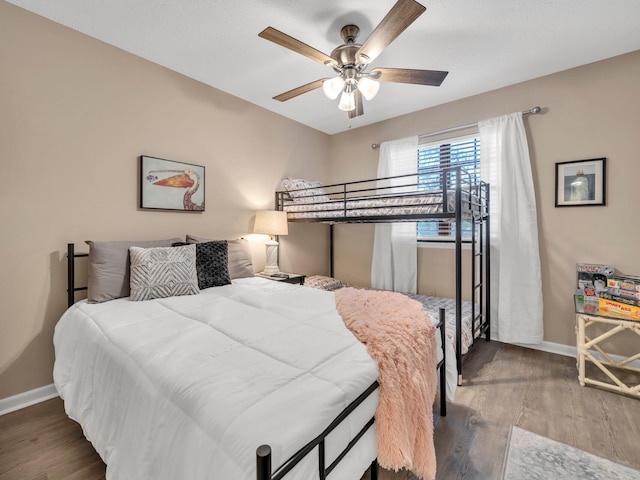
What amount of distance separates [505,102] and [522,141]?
477 millimetres

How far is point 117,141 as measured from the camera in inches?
92.0

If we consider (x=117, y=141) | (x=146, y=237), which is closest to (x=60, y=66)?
(x=117, y=141)

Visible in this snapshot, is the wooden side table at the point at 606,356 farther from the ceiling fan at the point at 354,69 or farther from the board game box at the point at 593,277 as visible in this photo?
the ceiling fan at the point at 354,69

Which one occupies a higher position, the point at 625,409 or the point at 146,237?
the point at 146,237

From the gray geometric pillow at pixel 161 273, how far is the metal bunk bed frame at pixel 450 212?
1533 millimetres

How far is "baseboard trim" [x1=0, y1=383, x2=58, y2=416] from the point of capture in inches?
74.5

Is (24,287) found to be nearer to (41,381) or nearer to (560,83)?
(41,381)

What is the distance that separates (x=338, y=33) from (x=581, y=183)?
2.48m

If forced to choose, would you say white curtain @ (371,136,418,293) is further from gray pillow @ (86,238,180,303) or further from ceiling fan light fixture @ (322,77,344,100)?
gray pillow @ (86,238,180,303)

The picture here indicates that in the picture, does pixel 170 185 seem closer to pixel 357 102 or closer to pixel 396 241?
pixel 357 102

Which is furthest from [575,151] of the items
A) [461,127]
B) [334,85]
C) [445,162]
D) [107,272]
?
[107,272]

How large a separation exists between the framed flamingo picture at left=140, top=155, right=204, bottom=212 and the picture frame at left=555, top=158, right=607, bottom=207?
3.42 meters

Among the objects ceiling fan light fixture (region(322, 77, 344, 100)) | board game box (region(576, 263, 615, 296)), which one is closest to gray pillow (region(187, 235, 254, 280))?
ceiling fan light fixture (region(322, 77, 344, 100))

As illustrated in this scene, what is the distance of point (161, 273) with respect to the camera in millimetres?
2029
